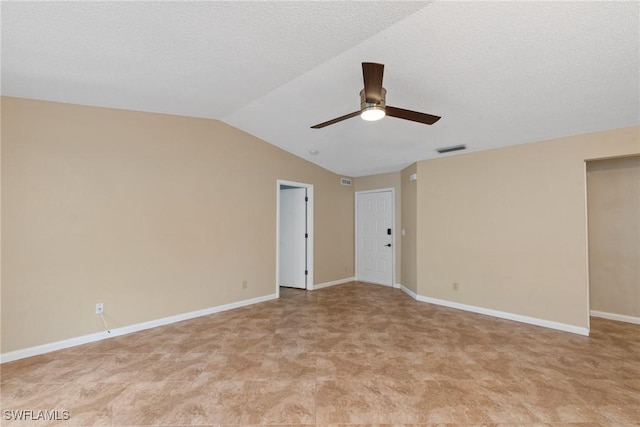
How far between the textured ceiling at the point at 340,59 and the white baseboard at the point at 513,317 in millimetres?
2355

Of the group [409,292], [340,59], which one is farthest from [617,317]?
[340,59]

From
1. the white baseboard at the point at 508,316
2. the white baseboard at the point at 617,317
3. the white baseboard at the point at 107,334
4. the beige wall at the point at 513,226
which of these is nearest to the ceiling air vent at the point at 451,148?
the beige wall at the point at 513,226

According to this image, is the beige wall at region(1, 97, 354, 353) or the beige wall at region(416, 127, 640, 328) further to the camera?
the beige wall at region(416, 127, 640, 328)

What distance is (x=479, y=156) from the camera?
169 inches

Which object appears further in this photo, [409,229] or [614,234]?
[409,229]

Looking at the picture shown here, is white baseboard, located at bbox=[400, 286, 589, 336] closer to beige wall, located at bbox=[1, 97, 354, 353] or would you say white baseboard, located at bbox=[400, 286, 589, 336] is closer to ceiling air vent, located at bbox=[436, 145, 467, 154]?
ceiling air vent, located at bbox=[436, 145, 467, 154]

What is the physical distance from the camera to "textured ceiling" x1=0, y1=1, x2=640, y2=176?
198cm

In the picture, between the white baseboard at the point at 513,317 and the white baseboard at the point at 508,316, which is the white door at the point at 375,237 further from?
the white baseboard at the point at 513,317

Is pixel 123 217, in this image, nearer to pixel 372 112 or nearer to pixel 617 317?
pixel 372 112

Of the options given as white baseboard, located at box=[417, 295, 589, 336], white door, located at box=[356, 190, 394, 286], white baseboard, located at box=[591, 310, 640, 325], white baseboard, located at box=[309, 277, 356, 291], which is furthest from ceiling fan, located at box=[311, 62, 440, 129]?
white baseboard, located at box=[591, 310, 640, 325]

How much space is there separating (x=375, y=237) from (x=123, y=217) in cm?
449

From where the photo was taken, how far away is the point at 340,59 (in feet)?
8.56

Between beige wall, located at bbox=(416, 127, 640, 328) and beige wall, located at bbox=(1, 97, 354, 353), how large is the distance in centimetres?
275

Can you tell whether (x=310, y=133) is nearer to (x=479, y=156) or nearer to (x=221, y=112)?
(x=221, y=112)
